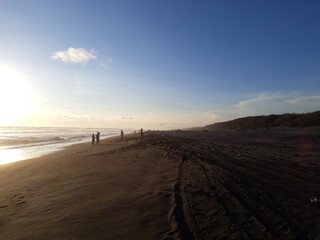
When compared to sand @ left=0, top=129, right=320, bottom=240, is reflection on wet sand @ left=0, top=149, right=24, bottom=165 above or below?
above

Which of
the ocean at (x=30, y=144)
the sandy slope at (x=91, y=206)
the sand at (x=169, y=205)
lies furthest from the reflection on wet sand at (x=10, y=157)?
the sand at (x=169, y=205)

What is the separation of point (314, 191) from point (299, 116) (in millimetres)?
41318

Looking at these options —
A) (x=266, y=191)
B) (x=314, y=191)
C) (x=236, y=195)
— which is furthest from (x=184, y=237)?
(x=314, y=191)

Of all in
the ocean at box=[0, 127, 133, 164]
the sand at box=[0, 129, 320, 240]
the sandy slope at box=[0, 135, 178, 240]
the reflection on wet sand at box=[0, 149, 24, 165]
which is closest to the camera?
the sand at box=[0, 129, 320, 240]

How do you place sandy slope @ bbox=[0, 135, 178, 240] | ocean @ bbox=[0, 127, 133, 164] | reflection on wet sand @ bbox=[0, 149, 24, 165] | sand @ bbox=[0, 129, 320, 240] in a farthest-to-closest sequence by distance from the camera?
1. ocean @ bbox=[0, 127, 133, 164]
2. reflection on wet sand @ bbox=[0, 149, 24, 165]
3. sandy slope @ bbox=[0, 135, 178, 240]
4. sand @ bbox=[0, 129, 320, 240]

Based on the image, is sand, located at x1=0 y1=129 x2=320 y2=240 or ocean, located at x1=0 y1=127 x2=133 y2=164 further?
ocean, located at x1=0 y1=127 x2=133 y2=164

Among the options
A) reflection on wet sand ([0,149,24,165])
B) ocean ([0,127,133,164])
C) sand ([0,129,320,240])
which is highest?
ocean ([0,127,133,164])

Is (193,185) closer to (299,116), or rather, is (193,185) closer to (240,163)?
(240,163)

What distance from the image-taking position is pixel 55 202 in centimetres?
595

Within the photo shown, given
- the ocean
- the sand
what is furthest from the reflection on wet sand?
the sand

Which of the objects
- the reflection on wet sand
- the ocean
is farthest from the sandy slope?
the ocean

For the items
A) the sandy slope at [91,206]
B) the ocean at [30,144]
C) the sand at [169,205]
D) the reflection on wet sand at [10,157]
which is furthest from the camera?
the ocean at [30,144]

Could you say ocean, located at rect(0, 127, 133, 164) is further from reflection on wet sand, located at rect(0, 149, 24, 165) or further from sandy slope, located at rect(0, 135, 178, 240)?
sandy slope, located at rect(0, 135, 178, 240)

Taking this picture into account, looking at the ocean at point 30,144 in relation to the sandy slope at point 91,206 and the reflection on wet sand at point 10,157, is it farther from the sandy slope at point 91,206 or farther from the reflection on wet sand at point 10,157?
the sandy slope at point 91,206
